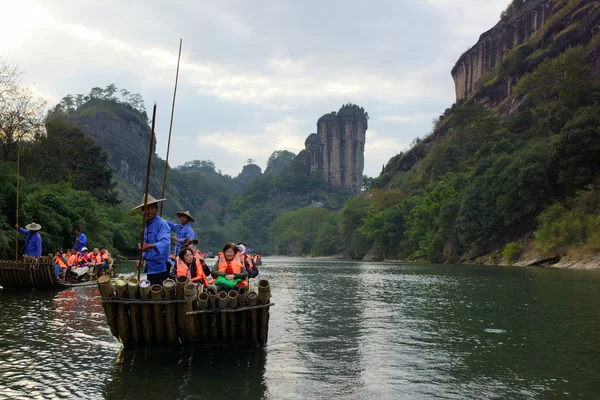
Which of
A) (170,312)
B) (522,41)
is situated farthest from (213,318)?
(522,41)

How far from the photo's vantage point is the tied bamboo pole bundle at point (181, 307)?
28.6 feet

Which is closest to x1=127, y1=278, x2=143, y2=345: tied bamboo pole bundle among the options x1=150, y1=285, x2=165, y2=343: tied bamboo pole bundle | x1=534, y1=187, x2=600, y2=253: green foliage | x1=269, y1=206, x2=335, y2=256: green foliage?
x1=150, y1=285, x2=165, y2=343: tied bamboo pole bundle

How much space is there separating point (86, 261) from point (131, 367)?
1712 centimetres

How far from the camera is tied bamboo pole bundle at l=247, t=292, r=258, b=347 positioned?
905 centimetres

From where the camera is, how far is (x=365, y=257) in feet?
308

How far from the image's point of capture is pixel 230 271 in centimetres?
1059

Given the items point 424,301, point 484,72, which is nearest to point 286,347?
point 424,301

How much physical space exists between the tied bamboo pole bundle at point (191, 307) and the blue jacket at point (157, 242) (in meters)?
1.15

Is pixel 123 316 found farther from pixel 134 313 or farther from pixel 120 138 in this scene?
pixel 120 138

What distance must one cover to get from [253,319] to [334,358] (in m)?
1.57

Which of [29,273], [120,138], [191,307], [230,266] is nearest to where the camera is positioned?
[191,307]

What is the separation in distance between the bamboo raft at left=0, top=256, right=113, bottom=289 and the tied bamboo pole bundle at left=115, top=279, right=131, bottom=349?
37.4ft

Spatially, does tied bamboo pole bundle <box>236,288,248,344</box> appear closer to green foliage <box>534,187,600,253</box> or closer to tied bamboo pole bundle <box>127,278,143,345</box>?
tied bamboo pole bundle <box>127,278,143,345</box>

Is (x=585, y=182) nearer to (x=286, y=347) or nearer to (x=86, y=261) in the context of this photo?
(x=86, y=261)
